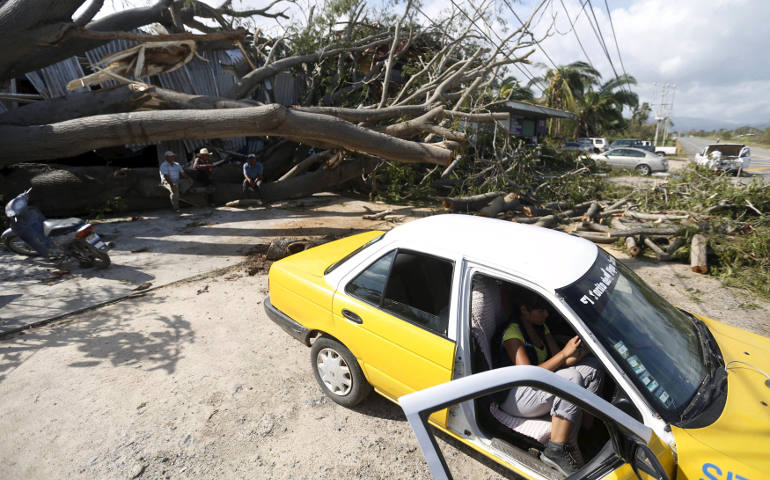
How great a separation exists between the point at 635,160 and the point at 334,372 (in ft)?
75.1

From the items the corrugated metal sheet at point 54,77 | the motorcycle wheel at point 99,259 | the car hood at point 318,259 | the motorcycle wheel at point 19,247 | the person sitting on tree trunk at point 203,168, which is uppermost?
the corrugated metal sheet at point 54,77

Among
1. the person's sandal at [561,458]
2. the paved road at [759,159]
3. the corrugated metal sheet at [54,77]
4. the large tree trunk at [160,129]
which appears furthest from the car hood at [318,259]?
the paved road at [759,159]

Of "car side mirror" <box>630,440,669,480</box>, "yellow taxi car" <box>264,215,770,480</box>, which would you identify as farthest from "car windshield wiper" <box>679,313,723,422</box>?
"car side mirror" <box>630,440,669,480</box>

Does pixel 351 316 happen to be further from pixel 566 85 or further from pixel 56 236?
pixel 566 85

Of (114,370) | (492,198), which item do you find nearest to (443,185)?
(492,198)

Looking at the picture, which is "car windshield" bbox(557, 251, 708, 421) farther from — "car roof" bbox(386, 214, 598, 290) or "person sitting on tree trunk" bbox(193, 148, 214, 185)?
"person sitting on tree trunk" bbox(193, 148, 214, 185)

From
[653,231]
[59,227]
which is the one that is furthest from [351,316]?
[653,231]

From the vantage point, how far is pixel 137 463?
2.53 m

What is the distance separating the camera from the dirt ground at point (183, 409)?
253 centimetres

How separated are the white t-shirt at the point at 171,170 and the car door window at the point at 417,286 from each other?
8.00 metres

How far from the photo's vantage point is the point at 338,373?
2.99 m

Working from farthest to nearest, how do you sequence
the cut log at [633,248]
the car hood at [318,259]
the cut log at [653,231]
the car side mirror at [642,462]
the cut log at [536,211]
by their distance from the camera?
the cut log at [536,211], the cut log at [633,248], the cut log at [653,231], the car hood at [318,259], the car side mirror at [642,462]

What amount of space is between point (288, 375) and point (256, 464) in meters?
0.94

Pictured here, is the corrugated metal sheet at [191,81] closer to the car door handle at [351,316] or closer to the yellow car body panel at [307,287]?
the yellow car body panel at [307,287]
